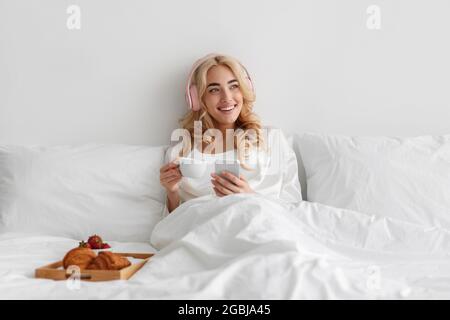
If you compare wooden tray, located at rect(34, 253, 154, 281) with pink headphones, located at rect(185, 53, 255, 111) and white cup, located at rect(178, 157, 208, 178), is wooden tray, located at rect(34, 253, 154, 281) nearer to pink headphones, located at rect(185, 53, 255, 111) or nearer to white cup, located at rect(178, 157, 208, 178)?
white cup, located at rect(178, 157, 208, 178)

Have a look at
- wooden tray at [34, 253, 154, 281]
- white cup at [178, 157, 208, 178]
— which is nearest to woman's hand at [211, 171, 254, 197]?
white cup at [178, 157, 208, 178]

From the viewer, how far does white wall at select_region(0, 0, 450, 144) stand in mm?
2469

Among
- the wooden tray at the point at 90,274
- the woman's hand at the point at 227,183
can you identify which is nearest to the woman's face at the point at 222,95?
the woman's hand at the point at 227,183

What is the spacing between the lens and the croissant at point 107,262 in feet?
4.85

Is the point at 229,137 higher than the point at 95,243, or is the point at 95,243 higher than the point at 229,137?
the point at 229,137

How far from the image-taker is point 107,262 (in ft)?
4.86

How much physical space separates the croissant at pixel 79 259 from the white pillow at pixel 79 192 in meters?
0.61

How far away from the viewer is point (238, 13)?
247 centimetres

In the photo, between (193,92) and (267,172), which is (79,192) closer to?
(193,92)

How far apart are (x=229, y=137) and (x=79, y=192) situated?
637 mm

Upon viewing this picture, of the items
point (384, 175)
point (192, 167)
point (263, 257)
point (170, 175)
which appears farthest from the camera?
point (384, 175)

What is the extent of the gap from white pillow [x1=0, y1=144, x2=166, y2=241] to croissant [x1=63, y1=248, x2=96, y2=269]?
2.00 ft

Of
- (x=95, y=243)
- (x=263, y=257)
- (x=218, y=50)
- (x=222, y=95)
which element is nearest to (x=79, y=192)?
(x=95, y=243)

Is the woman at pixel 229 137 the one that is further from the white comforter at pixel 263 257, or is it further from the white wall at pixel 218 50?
the white comforter at pixel 263 257
